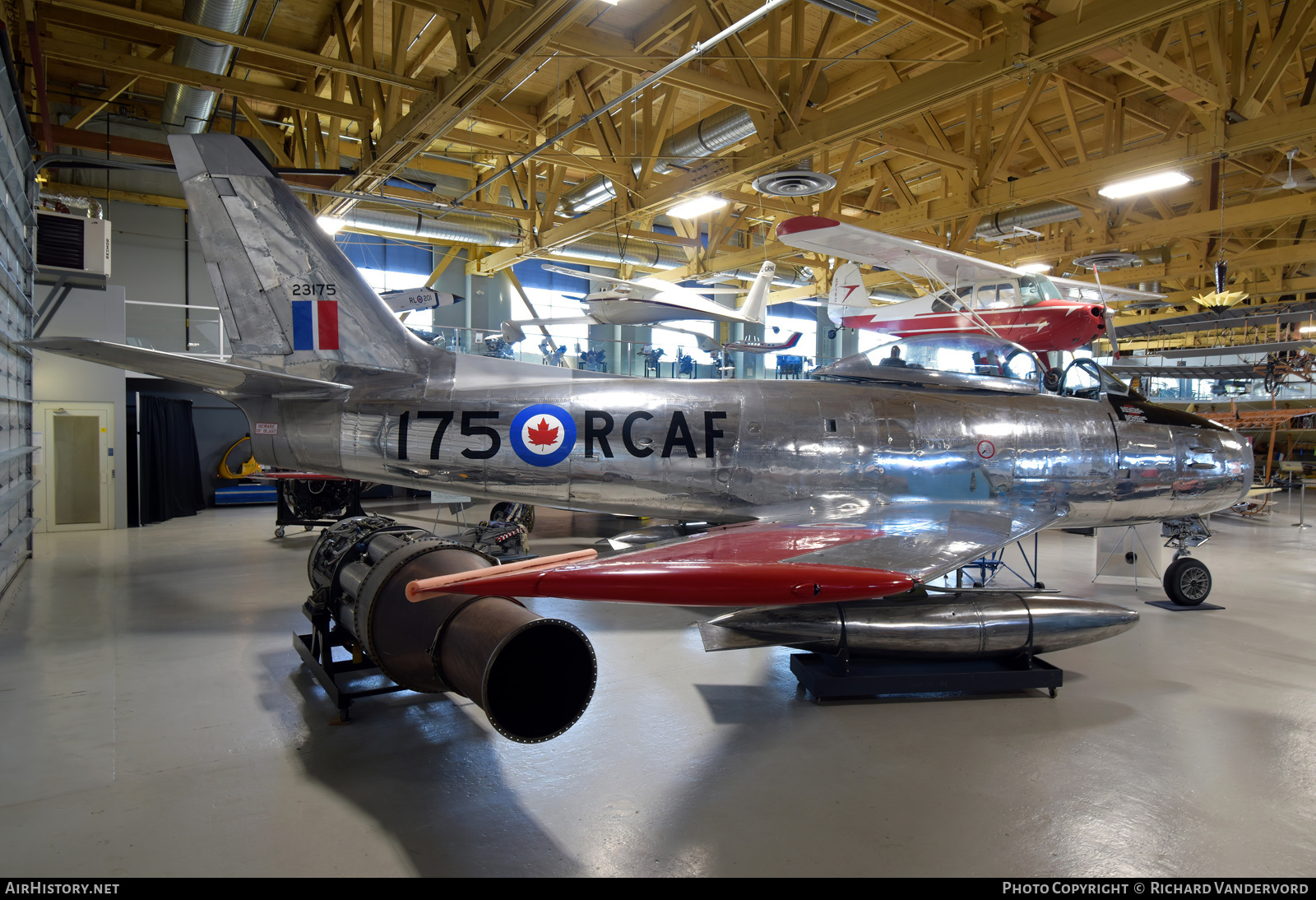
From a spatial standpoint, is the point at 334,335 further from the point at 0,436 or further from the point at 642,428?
the point at 0,436

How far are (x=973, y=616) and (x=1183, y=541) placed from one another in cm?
464

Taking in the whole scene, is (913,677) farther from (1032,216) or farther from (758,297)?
(758,297)

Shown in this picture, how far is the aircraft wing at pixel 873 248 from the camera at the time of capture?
10047 millimetres

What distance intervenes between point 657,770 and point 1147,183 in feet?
36.3

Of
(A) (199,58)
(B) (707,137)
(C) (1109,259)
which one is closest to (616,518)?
(B) (707,137)

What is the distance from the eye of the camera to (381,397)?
595cm

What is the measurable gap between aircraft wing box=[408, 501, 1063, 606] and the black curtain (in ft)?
44.3

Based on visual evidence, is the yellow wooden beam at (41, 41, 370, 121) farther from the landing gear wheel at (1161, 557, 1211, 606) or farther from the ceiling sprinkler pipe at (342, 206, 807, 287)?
the landing gear wheel at (1161, 557, 1211, 606)

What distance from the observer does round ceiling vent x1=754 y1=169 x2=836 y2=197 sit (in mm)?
9773

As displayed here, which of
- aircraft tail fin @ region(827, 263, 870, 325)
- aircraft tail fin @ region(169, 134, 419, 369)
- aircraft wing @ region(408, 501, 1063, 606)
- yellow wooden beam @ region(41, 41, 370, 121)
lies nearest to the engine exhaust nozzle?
aircraft wing @ region(408, 501, 1063, 606)

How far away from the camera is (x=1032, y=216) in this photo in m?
14.7

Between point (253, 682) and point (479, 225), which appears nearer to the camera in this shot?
point (253, 682)

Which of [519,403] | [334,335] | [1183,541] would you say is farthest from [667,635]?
[1183,541]

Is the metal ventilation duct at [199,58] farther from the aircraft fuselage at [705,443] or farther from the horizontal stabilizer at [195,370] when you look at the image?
the aircraft fuselage at [705,443]
